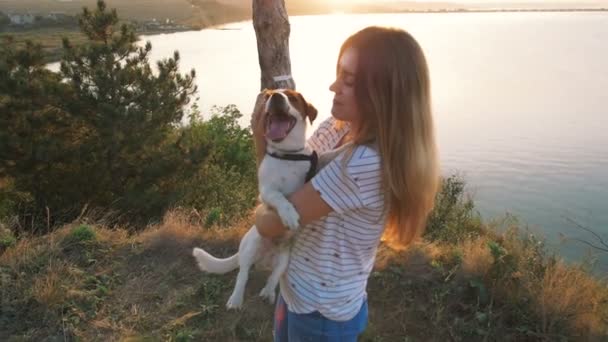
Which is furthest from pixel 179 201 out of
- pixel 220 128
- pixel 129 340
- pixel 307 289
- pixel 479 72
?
pixel 479 72

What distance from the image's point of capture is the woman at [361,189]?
1563 millimetres

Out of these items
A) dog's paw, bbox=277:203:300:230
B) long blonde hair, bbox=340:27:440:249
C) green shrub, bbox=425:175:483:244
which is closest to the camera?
long blonde hair, bbox=340:27:440:249

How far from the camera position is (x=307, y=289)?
1.81 m

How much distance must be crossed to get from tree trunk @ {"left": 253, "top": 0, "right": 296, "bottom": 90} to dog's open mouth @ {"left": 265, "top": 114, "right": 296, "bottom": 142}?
264 cm

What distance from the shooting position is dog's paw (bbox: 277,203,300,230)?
5.62 ft

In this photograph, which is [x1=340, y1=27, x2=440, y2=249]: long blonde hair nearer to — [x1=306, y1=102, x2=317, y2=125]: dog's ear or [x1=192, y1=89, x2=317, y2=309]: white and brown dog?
[x1=192, y1=89, x2=317, y2=309]: white and brown dog

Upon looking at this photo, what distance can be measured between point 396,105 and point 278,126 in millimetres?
856

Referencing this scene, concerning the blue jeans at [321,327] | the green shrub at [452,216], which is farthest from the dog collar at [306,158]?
the green shrub at [452,216]

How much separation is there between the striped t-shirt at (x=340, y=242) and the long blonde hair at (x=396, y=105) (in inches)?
2.6

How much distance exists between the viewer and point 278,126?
7.51 feet

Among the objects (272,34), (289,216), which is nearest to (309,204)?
(289,216)

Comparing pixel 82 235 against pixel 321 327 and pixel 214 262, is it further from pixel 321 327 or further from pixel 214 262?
pixel 321 327

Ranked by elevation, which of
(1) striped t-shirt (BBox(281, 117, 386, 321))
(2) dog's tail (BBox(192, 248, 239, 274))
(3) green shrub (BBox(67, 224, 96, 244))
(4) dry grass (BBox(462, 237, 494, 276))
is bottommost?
(3) green shrub (BBox(67, 224, 96, 244))

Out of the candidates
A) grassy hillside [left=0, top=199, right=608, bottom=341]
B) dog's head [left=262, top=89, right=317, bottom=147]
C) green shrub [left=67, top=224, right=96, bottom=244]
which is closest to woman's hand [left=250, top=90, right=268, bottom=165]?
dog's head [left=262, top=89, right=317, bottom=147]
